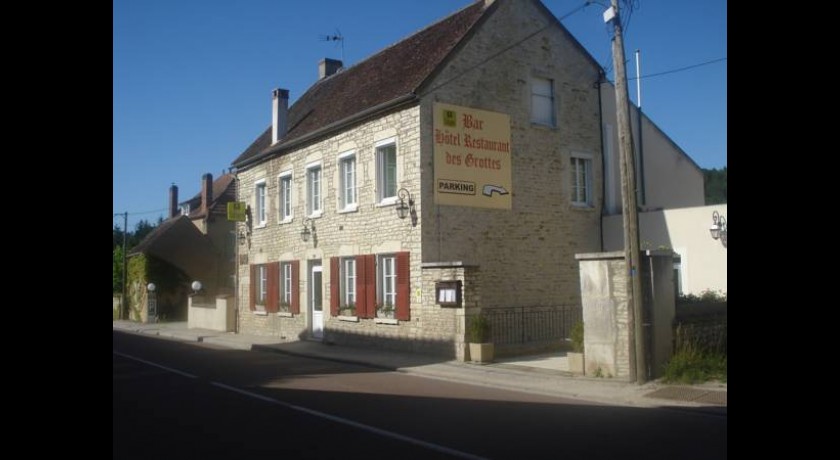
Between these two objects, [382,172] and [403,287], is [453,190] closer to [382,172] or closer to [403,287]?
[382,172]

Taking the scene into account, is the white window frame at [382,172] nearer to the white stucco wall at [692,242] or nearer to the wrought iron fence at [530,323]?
the wrought iron fence at [530,323]

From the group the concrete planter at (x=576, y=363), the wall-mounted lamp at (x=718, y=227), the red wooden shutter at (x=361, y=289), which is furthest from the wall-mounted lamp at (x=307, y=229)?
the wall-mounted lamp at (x=718, y=227)

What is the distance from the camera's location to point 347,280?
19.5m

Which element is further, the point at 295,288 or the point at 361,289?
the point at 295,288

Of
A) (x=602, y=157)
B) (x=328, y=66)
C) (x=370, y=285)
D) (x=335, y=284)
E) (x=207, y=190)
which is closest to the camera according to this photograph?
(x=370, y=285)

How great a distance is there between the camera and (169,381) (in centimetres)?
1242

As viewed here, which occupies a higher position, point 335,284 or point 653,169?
point 653,169

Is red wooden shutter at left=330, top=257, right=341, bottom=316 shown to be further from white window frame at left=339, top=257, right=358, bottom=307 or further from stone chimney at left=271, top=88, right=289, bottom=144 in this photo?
stone chimney at left=271, top=88, right=289, bottom=144

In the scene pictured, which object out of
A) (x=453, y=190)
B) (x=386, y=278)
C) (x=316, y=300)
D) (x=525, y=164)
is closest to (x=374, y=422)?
(x=453, y=190)

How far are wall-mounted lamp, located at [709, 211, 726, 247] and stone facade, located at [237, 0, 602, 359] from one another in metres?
3.72

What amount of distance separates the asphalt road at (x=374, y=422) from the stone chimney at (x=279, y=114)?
12.1 meters

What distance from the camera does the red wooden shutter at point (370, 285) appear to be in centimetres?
1798

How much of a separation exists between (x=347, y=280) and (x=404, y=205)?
11.8 feet
